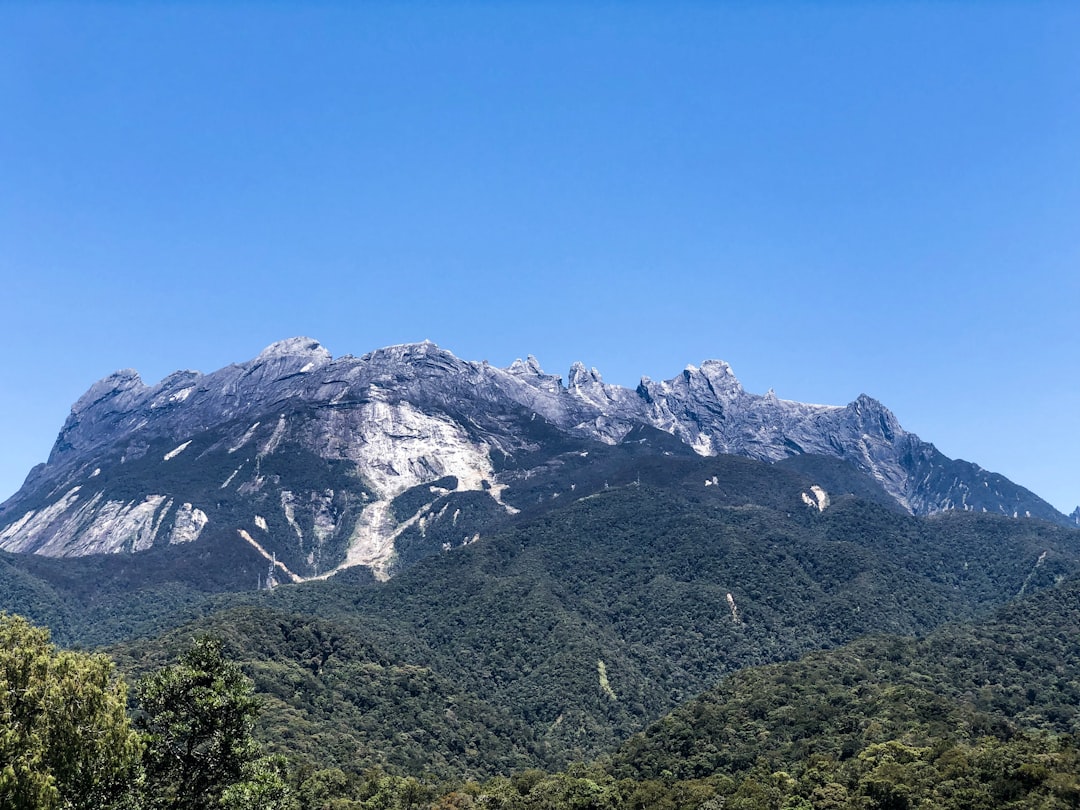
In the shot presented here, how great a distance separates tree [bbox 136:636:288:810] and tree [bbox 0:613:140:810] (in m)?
5.38

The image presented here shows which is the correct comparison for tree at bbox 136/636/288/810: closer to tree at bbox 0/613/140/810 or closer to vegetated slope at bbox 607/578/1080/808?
tree at bbox 0/613/140/810

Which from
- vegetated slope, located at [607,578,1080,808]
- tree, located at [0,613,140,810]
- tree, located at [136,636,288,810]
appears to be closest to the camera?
tree, located at [0,613,140,810]

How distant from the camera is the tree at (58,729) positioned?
43.8m

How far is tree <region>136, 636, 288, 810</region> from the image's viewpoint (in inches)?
2213

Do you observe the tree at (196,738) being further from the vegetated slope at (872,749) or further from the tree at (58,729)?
the vegetated slope at (872,749)


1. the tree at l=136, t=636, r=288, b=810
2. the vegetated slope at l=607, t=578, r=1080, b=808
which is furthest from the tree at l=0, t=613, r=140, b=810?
the vegetated slope at l=607, t=578, r=1080, b=808

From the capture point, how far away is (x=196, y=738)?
5734 centimetres

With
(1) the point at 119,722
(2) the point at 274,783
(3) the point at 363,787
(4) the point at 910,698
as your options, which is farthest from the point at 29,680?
(4) the point at 910,698

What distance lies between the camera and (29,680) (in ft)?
153

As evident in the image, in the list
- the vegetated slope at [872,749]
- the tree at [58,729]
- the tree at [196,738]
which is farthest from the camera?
the vegetated slope at [872,749]

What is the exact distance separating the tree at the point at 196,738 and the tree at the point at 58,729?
538 cm

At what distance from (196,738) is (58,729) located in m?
12.1

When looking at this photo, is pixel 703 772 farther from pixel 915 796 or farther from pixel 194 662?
pixel 194 662

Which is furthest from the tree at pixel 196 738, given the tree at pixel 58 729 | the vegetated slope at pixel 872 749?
the vegetated slope at pixel 872 749
